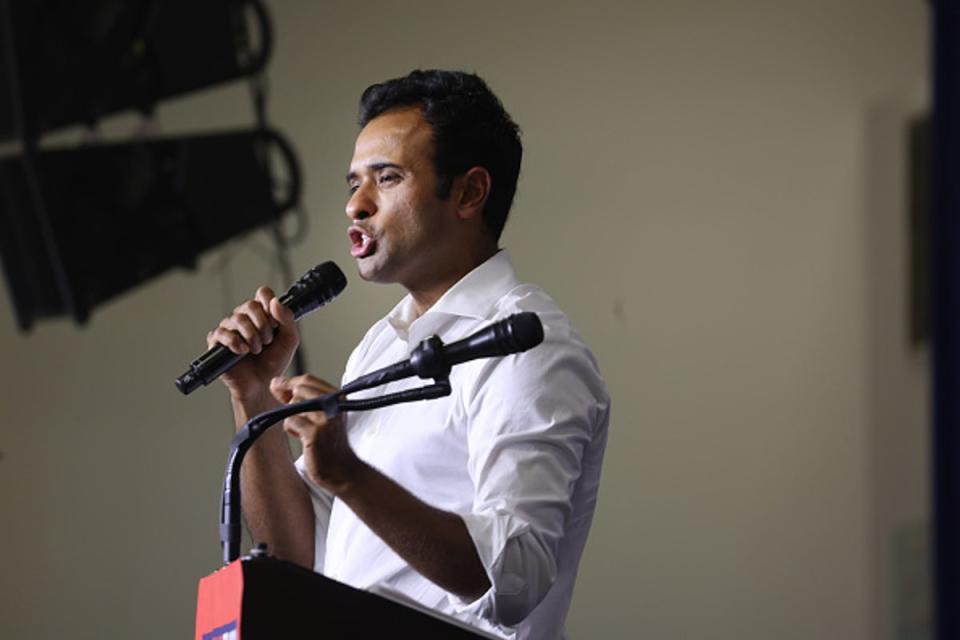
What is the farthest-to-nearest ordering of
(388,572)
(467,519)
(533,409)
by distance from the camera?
1. (388,572)
2. (533,409)
3. (467,519)

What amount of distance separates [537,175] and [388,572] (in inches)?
72.7

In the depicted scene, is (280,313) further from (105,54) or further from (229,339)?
(105,54)

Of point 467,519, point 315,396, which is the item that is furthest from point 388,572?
point 315,396

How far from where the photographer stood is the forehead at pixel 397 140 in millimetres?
1587

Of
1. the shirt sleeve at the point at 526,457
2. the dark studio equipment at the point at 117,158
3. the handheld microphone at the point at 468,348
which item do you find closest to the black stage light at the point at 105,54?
the dark studio equipment at the point at 117,158

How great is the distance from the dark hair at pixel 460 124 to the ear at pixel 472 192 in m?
0.01

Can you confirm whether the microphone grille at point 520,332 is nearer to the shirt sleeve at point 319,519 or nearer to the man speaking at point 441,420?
the man speaking at point 441,420

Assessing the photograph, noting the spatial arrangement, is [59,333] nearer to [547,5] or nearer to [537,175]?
[537,175]

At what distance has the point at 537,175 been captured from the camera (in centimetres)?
313

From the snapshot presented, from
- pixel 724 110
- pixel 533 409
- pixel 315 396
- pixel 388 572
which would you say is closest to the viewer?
pixel 315 396

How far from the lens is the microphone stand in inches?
40.8

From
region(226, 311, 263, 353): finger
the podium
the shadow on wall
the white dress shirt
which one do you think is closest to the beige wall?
the shadow on wall

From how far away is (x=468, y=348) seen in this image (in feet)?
3.31

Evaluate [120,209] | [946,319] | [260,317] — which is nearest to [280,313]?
[260,317]
